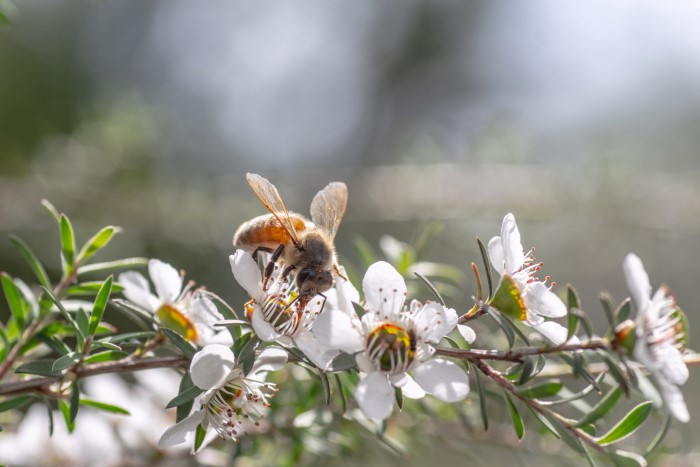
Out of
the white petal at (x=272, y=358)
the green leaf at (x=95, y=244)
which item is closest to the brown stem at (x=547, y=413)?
the white petal at (x=272, y=358)

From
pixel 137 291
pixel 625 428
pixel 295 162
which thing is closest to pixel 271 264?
pixel 137 291

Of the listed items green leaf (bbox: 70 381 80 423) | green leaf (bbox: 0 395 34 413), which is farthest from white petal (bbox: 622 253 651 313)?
green leaf (bbox: 0 395 34 413)

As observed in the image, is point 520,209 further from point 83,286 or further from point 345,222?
point 83,286

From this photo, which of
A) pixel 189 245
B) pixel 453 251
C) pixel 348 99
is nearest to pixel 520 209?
pixel 453 251

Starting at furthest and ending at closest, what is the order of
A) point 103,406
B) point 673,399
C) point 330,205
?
point 330,205
point 103,406
point 673,399

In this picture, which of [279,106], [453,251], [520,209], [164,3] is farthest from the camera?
[279,106]

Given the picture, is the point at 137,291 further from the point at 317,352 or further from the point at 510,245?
the point at 510,245
